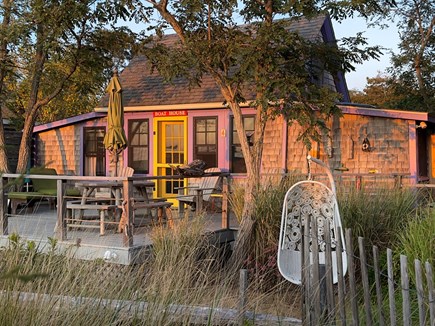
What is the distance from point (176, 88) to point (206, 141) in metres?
1.63

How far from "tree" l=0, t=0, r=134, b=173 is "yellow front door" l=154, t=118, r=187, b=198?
176cm

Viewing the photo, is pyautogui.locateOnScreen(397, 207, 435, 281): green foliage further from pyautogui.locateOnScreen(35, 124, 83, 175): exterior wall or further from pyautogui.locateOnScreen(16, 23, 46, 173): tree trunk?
pyautogui.locateOnScreen(35, 124, 83, 175): exterior wall

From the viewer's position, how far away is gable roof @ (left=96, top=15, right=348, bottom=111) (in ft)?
40.2

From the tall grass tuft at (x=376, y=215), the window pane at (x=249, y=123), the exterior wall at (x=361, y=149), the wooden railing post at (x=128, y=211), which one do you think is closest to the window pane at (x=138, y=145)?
the window pane at (x=249, y=123)

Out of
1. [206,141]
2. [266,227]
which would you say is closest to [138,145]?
[206,141]

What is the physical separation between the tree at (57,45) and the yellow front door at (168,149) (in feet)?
5.76

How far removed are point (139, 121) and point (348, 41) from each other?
234 inches

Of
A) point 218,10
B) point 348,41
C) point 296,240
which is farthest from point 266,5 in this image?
point 296,240

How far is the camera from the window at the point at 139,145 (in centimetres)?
1285

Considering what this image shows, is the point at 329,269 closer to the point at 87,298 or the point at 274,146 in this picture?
the point at 87,298

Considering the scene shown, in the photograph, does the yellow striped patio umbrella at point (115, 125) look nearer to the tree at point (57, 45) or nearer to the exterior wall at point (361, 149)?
the tree at point (57, 45)

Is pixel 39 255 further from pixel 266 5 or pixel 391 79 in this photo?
pixel 391 79

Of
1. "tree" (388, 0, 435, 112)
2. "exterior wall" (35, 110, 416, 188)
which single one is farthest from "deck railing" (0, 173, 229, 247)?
"tree" (388, 0, 435, 112)

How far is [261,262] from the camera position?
7.20 m
